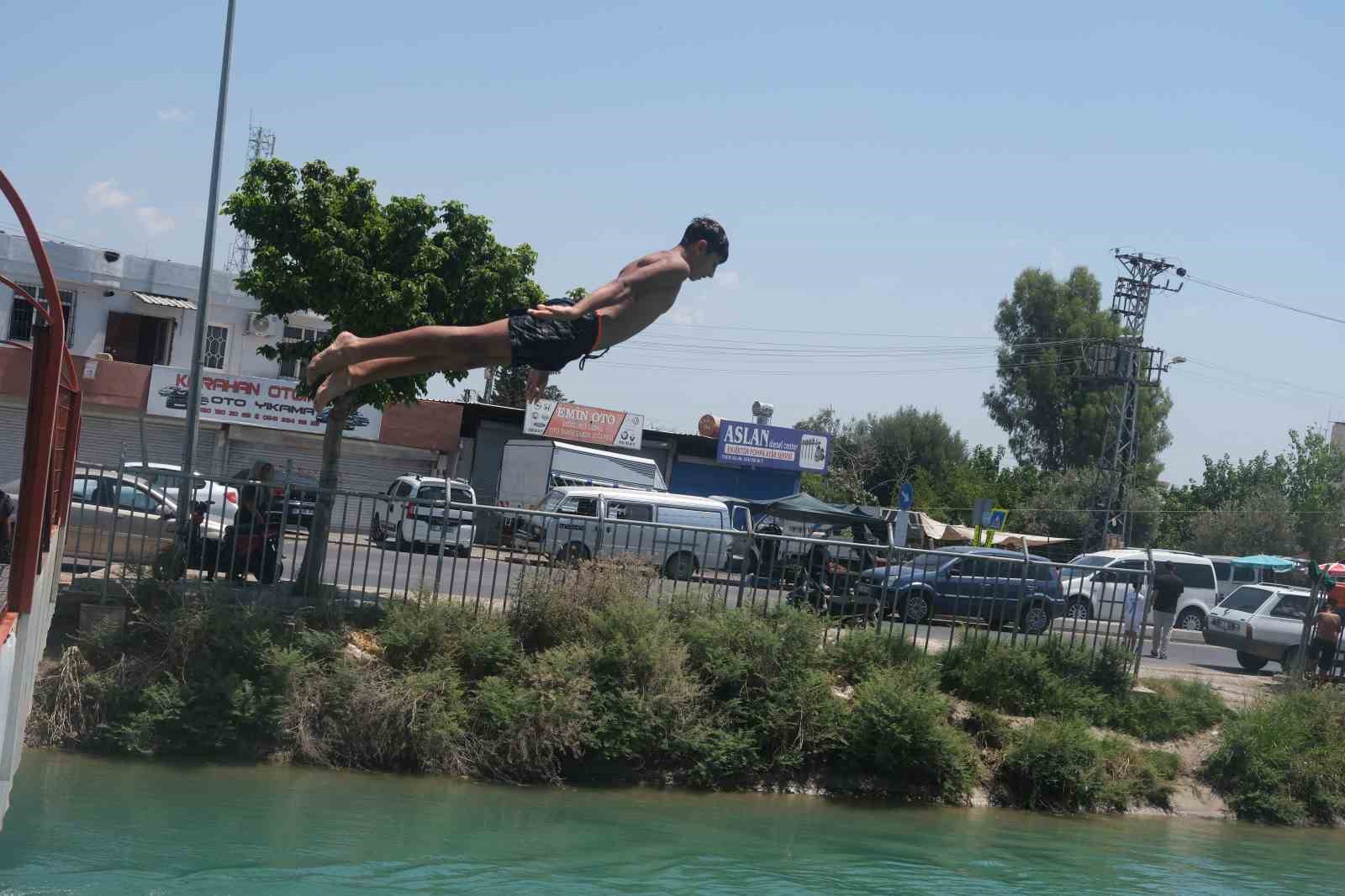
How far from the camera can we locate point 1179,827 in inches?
493

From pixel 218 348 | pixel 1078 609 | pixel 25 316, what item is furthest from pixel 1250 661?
pixel 25 316

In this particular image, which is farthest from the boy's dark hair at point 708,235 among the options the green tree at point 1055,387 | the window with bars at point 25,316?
the green tree at point 1055,387

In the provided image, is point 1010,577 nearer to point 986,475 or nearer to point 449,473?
point 449,473

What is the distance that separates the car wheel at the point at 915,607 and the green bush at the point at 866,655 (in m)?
0.40

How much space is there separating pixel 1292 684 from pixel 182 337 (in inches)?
1115

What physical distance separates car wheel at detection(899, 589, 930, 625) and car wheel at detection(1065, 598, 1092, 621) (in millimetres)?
1527

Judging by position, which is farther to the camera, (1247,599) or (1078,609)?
(1247,599)

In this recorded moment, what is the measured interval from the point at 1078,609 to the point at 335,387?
10063mm

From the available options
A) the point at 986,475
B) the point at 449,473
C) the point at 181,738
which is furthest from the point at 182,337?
the point at 986,475

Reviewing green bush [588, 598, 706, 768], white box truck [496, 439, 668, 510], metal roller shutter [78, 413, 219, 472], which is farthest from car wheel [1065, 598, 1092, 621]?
metal roller shutter [78, 413, 219, 472]

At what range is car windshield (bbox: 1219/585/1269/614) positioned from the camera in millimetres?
20872

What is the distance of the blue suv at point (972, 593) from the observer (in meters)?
13.4

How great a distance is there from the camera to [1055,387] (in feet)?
211

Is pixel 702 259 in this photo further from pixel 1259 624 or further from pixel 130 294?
pixel 130 294
